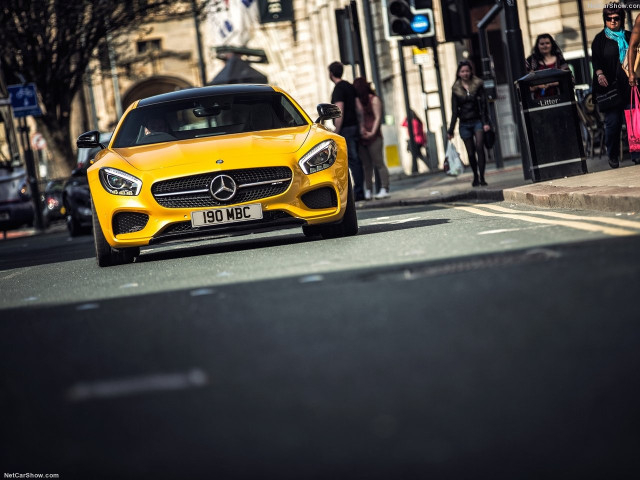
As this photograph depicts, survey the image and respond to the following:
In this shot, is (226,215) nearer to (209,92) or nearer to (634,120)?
(209,92)

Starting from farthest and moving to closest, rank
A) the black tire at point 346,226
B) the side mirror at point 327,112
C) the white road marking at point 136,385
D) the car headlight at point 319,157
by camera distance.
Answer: the side mirror at point 327,112, the black tire at point 346,226, the car headlight at point 319,157, the white road marking at point 136,385

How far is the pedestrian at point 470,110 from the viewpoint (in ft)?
58.0

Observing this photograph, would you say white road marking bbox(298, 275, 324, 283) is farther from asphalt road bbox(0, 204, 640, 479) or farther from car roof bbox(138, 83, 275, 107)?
car roof bbox(138, 83, 275, 107)

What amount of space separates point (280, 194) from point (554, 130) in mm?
5254

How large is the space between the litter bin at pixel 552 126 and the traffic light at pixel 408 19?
5.98 metres

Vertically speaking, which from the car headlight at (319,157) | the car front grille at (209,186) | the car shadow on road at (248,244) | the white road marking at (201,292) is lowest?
the car shadow on road at (248,244)

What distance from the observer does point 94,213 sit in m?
11.0

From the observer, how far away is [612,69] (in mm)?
15148

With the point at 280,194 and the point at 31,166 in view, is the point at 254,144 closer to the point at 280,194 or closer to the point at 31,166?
the point at 280,194

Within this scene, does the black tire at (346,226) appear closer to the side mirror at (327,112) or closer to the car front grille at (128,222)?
the side mirror at (327,112)

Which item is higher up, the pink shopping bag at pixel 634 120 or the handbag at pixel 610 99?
the handbag at pixel 610 99

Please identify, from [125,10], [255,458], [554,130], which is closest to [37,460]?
[255,458]

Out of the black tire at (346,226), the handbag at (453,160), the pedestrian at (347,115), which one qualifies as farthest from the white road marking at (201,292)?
the handbag at (453,160)

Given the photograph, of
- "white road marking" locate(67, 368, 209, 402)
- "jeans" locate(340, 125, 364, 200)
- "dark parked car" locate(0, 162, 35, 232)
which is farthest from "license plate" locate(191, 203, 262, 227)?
"dark parked car" locate(0, 162, 35, 232)
